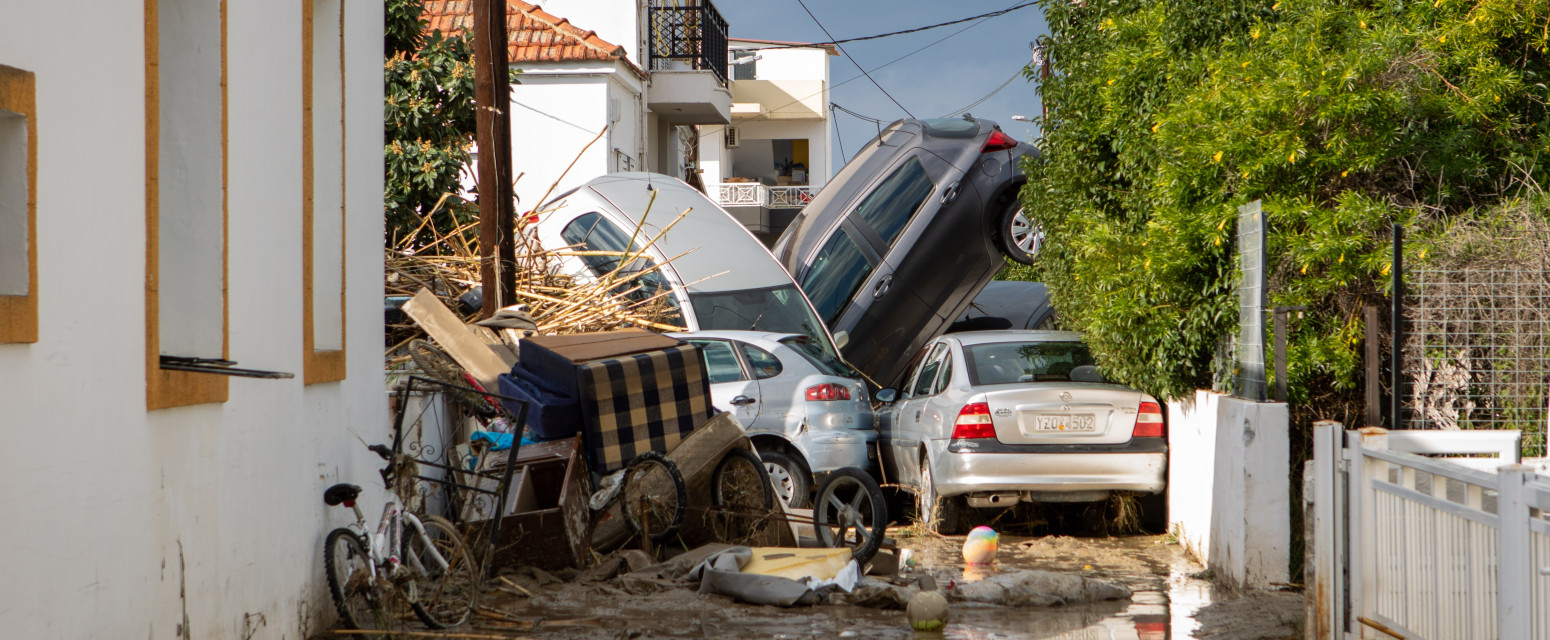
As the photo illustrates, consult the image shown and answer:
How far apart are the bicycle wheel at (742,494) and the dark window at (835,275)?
18.8ft

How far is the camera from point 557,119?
22.4 meters

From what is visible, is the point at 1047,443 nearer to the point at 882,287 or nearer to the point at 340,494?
the point at 340,494

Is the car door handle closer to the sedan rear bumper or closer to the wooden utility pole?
the wooden utility pole

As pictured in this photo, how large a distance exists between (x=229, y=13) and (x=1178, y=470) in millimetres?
6726

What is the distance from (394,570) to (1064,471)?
4954 millimetres

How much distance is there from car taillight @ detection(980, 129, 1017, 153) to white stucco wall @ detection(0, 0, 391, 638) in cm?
977

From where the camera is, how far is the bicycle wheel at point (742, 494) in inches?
358

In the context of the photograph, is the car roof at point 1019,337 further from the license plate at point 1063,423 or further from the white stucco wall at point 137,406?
the white stucco wall at point 137,406

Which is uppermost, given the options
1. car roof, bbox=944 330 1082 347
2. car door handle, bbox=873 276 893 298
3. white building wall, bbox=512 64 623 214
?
white building wall, bbox=512 64 623 214

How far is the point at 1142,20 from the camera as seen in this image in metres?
9.49

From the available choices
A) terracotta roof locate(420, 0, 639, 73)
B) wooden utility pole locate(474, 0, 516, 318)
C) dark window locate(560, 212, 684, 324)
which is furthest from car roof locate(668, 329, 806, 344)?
terracotta roof locate(420, 0, 639, 73)

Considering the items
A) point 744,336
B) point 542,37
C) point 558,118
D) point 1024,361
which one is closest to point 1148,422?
point 1024,361

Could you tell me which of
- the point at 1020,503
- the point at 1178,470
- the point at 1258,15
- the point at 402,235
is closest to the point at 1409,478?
the point at 1178,470

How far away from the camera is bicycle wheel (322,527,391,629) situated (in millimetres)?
6051
